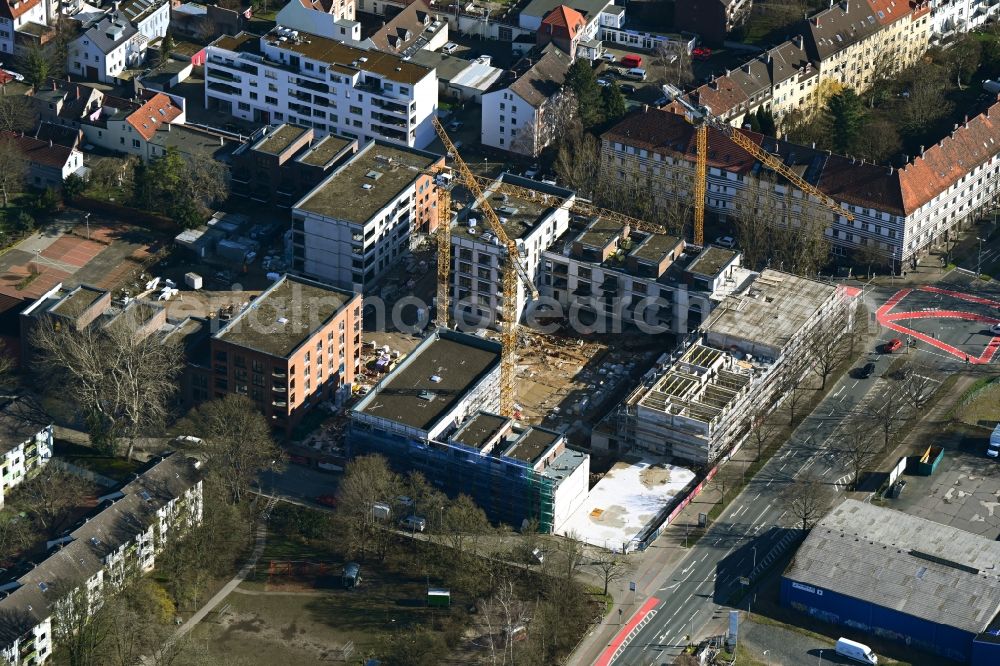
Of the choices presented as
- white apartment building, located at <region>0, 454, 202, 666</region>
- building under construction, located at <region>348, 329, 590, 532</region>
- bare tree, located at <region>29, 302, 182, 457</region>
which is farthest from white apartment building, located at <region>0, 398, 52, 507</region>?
building under construction, located at <region>348, 329, 590, 532</region>

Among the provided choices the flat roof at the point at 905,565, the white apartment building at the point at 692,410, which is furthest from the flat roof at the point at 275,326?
the flat roof at the point at 905,565

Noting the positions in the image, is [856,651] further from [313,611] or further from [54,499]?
[54,499]

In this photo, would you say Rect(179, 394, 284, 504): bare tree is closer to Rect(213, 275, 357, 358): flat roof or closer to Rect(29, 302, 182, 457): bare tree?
Rect(29, 302, 182, 457): bare tree

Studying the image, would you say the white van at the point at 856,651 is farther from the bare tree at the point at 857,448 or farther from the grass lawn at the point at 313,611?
the grass lawn at the point at 313,611

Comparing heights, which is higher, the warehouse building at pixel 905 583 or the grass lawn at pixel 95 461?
the warehouse building at pixel 905 583

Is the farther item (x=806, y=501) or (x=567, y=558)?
(x=806, y=501)

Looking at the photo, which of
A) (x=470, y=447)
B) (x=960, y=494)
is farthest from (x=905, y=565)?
(x=470, y=447)
